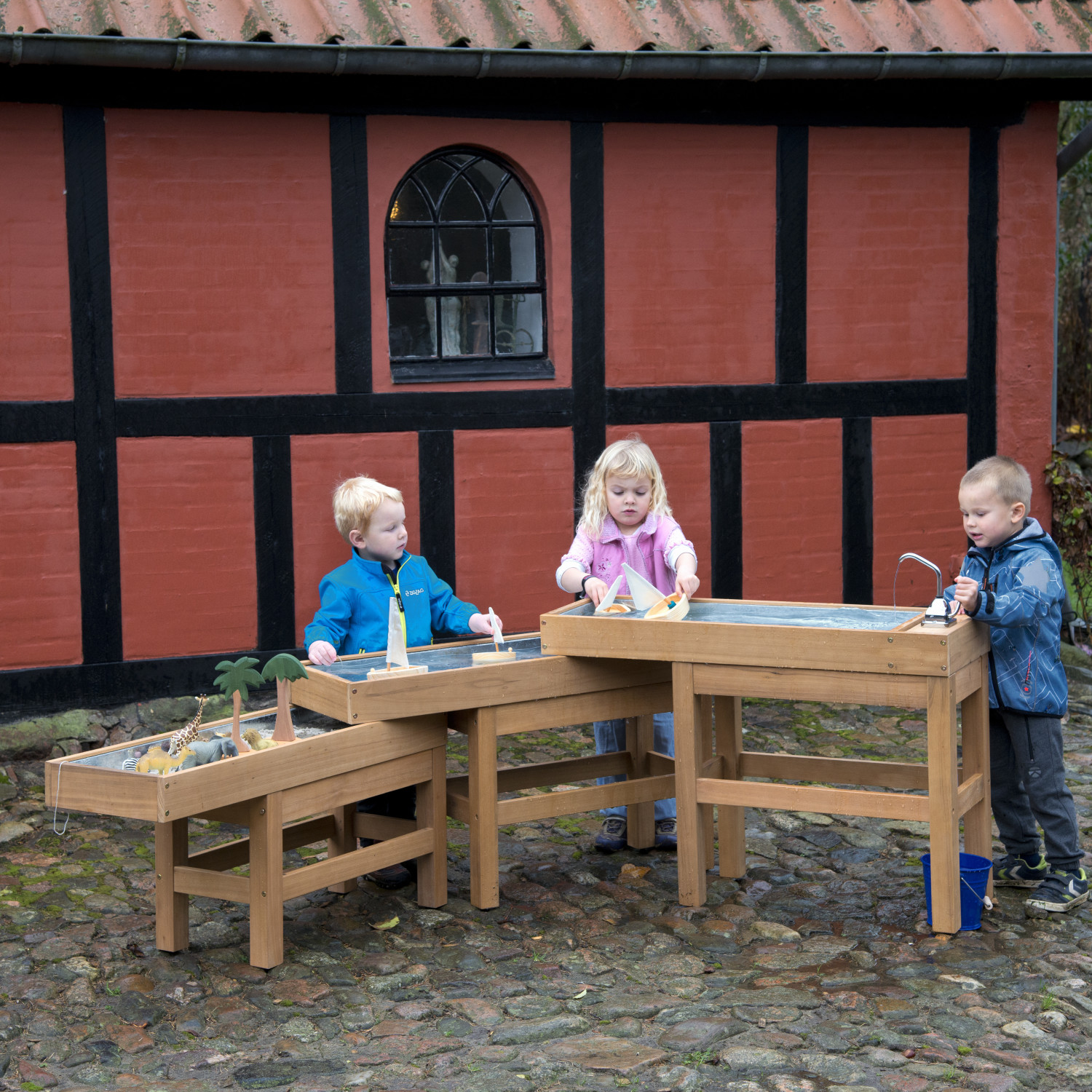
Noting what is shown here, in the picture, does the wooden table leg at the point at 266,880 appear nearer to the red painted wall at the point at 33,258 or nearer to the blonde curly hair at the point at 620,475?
the blonde curly hair at the point at 620,475

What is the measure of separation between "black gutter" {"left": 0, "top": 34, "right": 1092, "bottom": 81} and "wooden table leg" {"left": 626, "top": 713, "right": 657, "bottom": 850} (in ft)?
10.0

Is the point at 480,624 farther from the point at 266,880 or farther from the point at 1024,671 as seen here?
the point at 1024,671

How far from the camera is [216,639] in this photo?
6559 mm

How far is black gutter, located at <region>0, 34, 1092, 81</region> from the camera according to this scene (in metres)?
5.78

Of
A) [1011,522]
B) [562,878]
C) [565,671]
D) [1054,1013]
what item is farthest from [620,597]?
[1054,1013]

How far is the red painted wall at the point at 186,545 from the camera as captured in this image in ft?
21.0

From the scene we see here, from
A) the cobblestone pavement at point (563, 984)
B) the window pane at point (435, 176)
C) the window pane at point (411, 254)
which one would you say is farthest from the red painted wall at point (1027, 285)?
the cobblestone pavement at point (563, 984)

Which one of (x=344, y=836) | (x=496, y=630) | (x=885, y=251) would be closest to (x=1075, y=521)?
(x=885, y=251)

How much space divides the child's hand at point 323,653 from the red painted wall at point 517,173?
8.02 ft

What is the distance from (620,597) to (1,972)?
2277 millimetres

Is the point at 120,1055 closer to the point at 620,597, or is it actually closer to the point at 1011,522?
the point at 620,597

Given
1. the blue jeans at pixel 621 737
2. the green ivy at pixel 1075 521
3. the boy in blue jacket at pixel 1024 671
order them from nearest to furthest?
the boy in blue jacket at pixel 1024 671 < the blue jeans at pixel 621 737 < the green ivy at pixel 1075 521

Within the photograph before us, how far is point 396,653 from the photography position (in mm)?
4441

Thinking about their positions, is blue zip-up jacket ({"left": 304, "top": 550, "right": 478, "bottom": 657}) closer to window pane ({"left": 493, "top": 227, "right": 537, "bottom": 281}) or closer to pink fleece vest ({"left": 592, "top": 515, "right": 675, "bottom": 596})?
pink fleece vest ({"left": 592, "top": 515, "right": 675, "bottom": 596})
